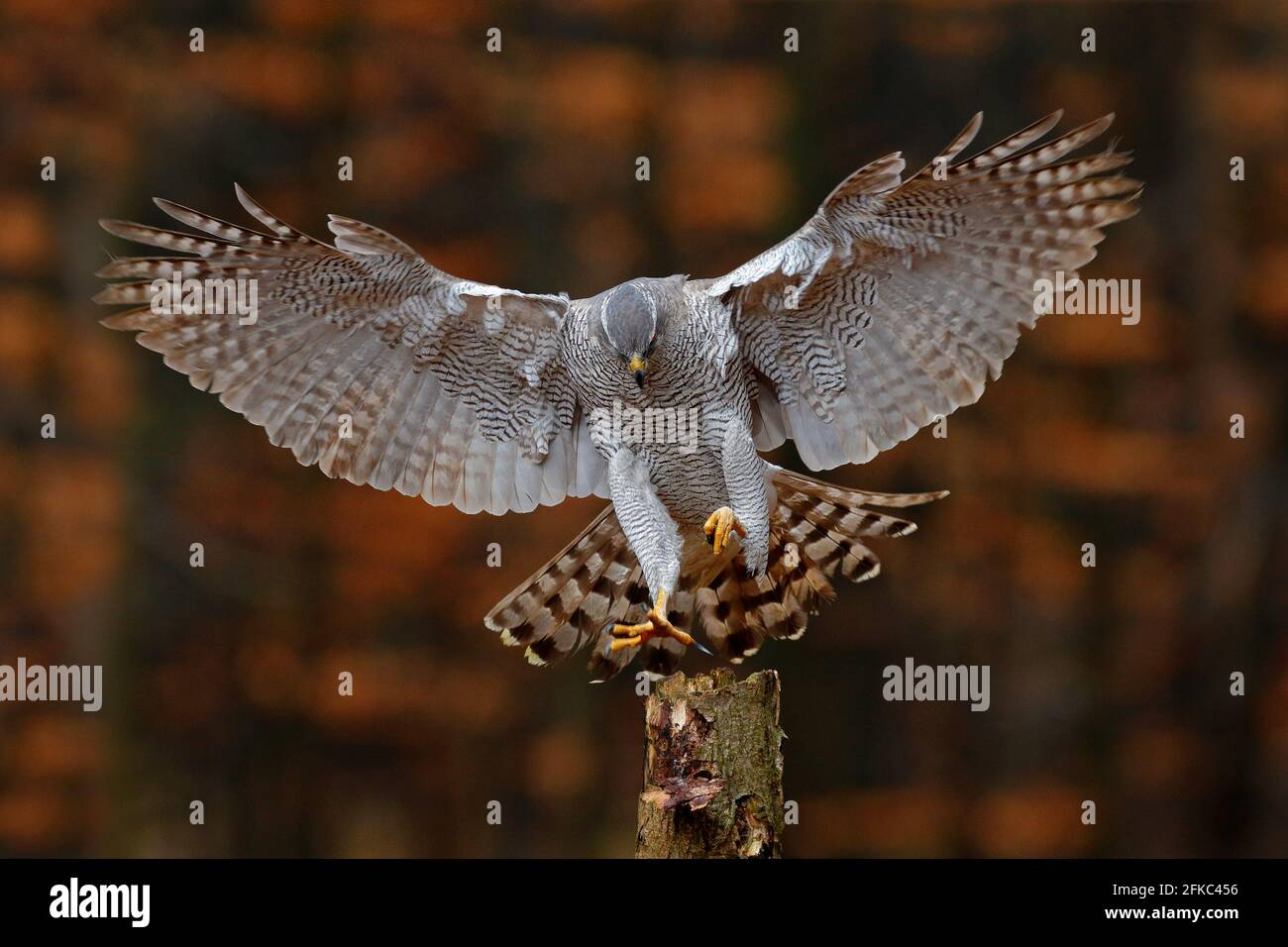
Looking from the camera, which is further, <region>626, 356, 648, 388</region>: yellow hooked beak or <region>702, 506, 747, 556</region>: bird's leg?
<region>702, 506, 747, 556</region>: bird's leg

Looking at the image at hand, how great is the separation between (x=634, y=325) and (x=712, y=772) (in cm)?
125

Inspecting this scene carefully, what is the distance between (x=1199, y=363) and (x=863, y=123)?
7.01 feet

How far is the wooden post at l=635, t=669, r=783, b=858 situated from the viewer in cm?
334

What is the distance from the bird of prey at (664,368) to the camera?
350 cm

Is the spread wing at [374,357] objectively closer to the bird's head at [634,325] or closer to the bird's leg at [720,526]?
the bird's head at [634,325]

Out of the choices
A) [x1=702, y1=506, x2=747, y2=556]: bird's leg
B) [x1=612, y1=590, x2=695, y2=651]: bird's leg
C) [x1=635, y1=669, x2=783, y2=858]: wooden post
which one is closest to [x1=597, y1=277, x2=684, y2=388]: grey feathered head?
[x1=702, y1=506, x2=747, y2=556]: bird's leg

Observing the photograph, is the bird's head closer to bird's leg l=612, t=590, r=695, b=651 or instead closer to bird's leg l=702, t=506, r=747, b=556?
bird's leg l=702, t=506, r=747, b=556

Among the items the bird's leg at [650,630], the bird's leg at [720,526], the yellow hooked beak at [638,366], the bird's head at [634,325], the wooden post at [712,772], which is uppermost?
the bird's head at [634,325]

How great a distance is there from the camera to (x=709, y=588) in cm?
413

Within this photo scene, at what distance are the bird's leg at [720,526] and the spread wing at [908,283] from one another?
44 centimetres

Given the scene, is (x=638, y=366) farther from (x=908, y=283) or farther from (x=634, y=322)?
(x=908, y=283)

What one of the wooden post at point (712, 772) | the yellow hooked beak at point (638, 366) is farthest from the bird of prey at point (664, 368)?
the wooden post at point (712, 772)

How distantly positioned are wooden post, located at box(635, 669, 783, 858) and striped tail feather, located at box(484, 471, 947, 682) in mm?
671

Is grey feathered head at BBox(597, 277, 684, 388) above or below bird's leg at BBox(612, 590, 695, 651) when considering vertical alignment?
above
